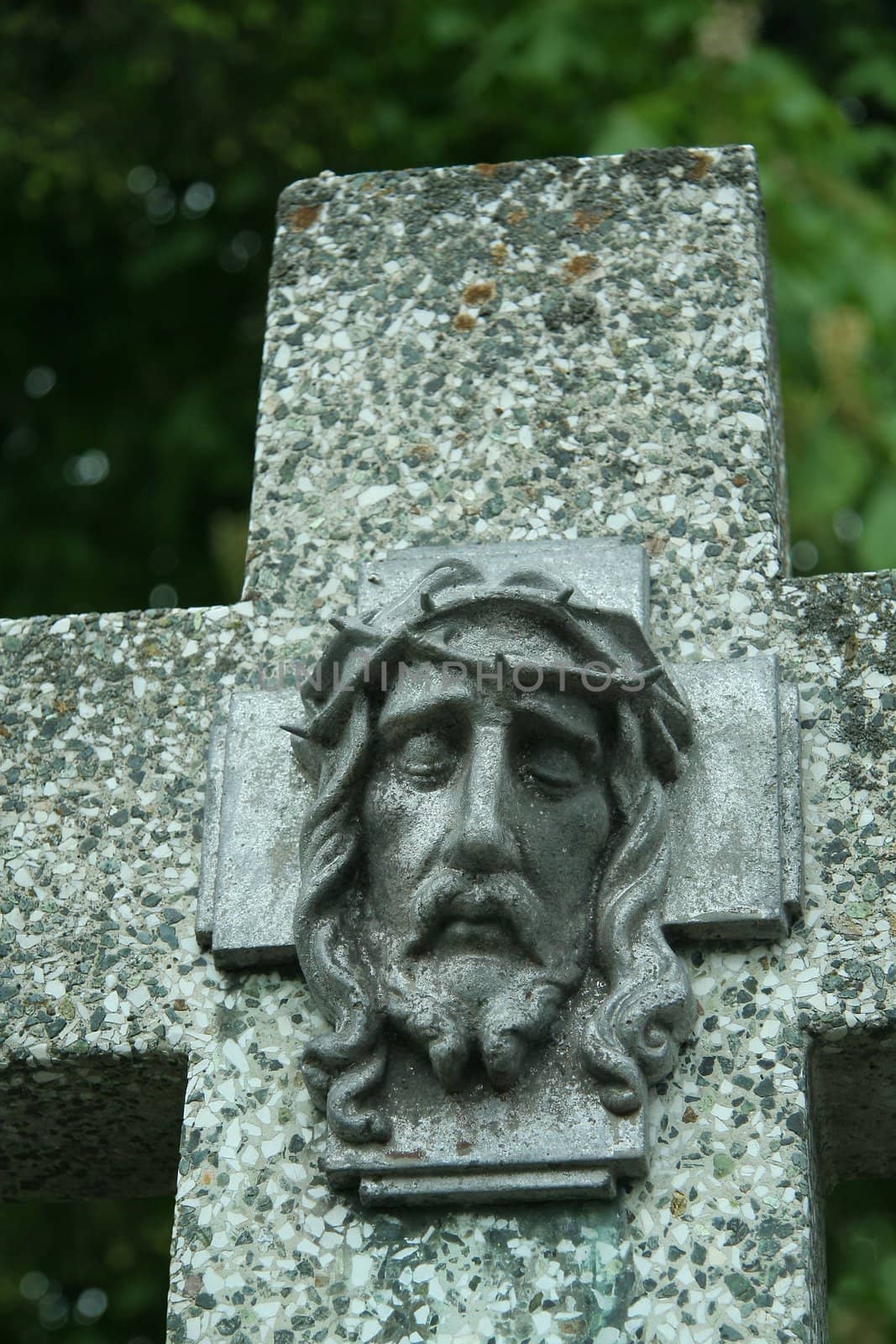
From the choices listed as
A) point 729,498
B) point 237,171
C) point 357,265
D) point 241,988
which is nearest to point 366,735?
point 241,988

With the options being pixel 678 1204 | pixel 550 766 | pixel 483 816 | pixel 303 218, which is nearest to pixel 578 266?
pixel 303 218

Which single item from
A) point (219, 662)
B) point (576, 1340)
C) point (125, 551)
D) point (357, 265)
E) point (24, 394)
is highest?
point (24, 394)

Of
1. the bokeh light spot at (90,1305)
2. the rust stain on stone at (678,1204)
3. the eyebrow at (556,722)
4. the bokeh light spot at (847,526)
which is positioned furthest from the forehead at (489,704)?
the bokeh light spot at (90,1305)

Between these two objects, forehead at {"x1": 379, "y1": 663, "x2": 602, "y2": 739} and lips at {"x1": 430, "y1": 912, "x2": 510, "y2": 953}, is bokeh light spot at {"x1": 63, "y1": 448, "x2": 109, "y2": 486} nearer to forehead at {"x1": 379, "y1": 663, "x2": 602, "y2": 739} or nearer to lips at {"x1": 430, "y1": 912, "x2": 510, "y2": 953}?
forehead at {"x1": 379, "y1": 663, "x2": 602, "y2": 739}

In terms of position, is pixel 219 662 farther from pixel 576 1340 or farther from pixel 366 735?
pixel 576 1340

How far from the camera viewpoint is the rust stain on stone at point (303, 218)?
12.1 ft

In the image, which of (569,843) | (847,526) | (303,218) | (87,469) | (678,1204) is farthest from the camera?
(87,469)

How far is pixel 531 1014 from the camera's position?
2.78 m

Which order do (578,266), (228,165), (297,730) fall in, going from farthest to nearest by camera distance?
1. (228,165)
2. (578,266)
3. (297,730)

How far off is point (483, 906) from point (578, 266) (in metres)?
1.17

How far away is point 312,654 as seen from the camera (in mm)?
3309

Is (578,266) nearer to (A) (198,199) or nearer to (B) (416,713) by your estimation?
(B) (416,713)

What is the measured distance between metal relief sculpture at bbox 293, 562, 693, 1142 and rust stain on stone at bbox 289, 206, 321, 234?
875 millimetres

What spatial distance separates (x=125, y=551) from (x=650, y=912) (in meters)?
4.18
